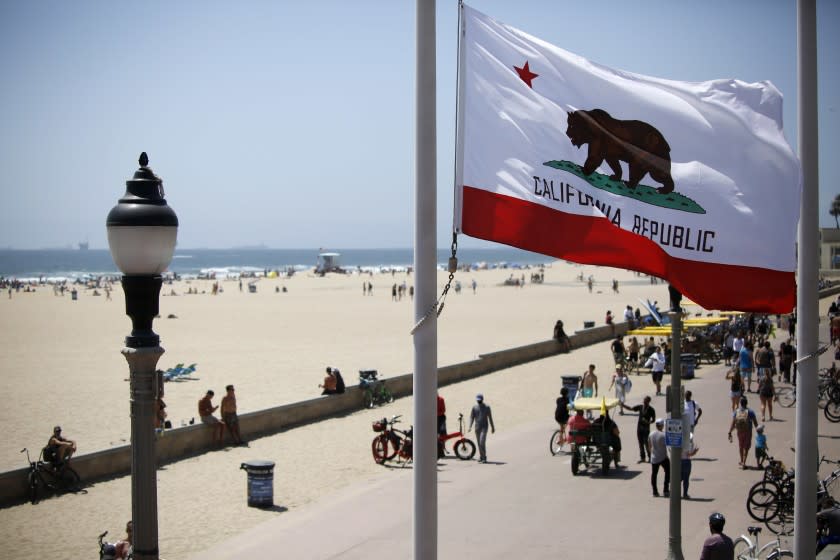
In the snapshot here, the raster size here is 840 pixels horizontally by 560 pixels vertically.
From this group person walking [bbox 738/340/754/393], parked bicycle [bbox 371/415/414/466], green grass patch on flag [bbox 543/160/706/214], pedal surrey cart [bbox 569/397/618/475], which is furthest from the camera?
person walking [bbox 738/340/754/393]

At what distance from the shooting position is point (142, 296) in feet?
14.8

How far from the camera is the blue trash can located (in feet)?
50.2

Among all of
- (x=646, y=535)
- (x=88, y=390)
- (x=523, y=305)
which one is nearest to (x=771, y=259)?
(x=646, y=535)

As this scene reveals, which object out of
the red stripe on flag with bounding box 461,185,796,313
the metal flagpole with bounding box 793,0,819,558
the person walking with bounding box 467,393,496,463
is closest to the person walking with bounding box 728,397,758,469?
the person walking with bounding box 467,393,496,463

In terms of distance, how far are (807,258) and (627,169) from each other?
204 cm

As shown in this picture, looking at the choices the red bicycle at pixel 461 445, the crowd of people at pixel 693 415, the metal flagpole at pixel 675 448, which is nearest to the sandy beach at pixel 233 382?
the red bicycle at pixel 461 445

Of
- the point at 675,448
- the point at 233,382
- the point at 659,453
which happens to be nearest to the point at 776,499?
the point at 659,453

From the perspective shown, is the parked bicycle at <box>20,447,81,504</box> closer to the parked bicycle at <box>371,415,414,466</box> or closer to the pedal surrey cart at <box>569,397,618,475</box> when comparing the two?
the parked bicycle at <box>371,415,414,466</box>

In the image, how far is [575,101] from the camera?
6379mm

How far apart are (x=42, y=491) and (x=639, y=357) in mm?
23040

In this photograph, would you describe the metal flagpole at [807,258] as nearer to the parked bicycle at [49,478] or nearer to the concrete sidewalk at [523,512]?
the concrete sidewalk at [523,512]

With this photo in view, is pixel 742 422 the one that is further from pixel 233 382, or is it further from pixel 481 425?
pixel 233 382

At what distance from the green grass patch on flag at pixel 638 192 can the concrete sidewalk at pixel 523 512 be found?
663 cm

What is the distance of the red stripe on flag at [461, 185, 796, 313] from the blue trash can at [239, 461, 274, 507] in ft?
33.5
